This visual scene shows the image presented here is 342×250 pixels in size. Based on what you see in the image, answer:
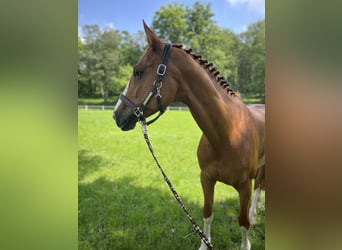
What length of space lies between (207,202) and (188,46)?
0.89 m

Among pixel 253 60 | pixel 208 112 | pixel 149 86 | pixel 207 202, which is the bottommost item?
pixel 207 202

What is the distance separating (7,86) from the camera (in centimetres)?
152

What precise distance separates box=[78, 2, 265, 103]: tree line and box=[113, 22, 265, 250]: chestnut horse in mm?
106

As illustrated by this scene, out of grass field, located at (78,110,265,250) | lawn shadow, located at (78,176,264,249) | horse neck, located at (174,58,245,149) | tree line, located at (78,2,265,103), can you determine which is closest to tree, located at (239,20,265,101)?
tree line, located at (78,2,265,103)

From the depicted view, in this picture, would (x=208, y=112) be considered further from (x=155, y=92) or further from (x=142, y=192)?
(x=142, y=192)

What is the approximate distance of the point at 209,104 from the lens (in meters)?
1.55

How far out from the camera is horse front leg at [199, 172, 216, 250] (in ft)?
5.60

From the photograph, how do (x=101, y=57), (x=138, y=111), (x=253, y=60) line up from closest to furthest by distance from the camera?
(x=138, y=111)
(x=253, y=60)
(x=101, y=57)

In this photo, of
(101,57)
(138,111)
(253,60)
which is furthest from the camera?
(101,57)

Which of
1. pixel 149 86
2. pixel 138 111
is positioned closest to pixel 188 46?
pixel 149 86

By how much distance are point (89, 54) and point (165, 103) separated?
572 mm

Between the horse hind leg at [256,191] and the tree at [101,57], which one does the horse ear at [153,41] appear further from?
the horse hind leg at [256,191]

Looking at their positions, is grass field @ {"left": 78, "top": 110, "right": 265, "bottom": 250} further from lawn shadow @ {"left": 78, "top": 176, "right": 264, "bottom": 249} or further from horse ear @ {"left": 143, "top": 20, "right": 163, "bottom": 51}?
horse ear @ {"left": 143, "top": 20, "right": 163, "bottom": 51}

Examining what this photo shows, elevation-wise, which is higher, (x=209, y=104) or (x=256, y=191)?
(x=209, y=104)
